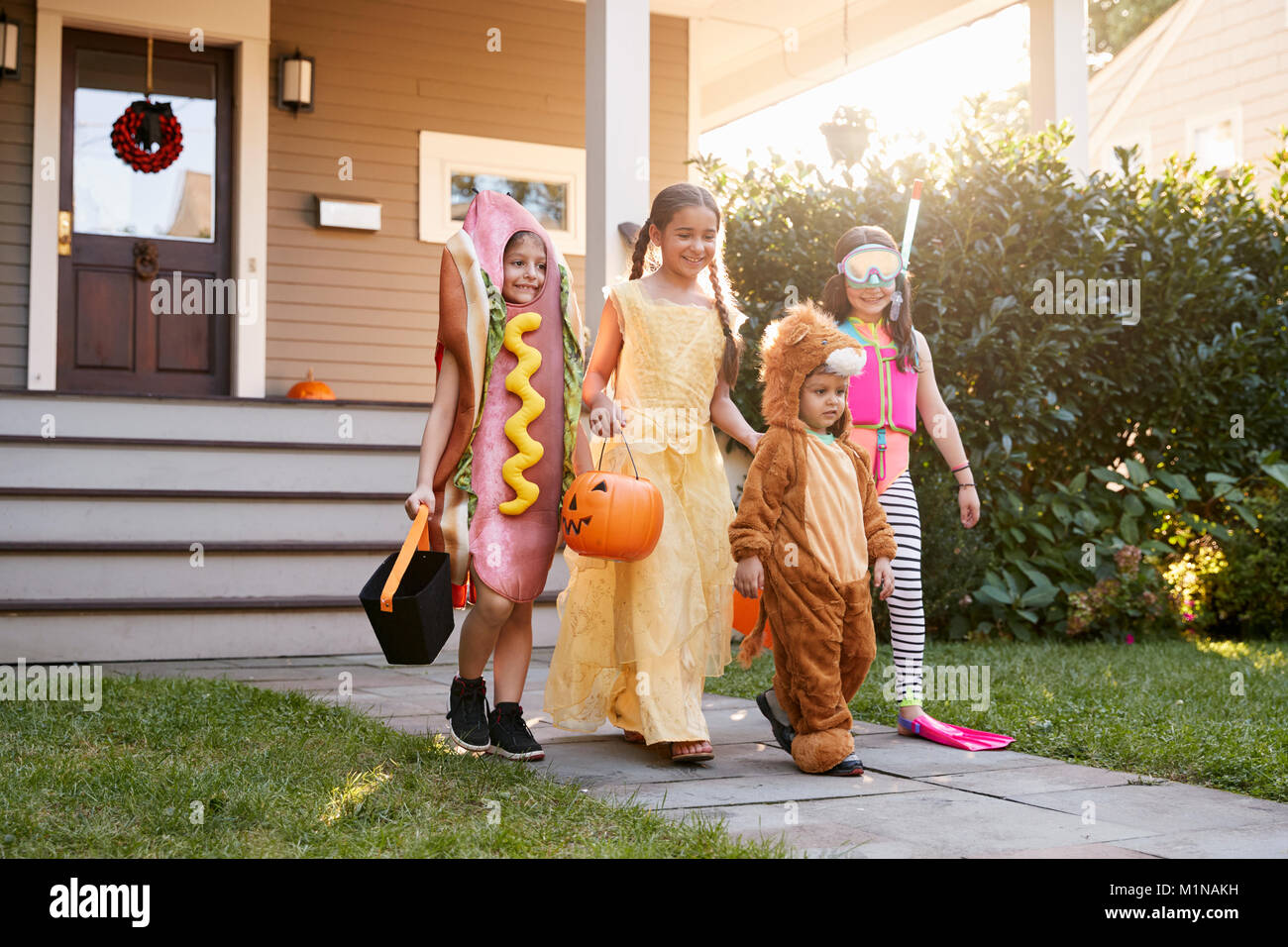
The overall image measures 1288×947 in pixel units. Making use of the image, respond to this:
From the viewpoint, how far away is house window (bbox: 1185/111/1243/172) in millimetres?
15484

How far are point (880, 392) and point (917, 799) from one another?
134cm

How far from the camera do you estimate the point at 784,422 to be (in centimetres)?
350

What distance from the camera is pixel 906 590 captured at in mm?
3941

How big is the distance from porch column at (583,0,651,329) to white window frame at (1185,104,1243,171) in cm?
1083

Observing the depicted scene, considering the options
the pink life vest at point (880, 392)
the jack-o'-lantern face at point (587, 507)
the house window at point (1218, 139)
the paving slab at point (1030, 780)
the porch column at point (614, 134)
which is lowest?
the paving slab at point (1030, 780)

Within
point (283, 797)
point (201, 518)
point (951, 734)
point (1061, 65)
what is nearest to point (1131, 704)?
point (951, 734)

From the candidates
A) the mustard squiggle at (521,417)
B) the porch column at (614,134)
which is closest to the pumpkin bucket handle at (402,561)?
the mustard squiggle at (521,417)

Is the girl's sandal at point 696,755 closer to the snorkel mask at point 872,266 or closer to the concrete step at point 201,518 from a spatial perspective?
the snorkel mask at point 872,266

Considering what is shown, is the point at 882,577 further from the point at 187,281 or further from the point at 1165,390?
the point at 187,281

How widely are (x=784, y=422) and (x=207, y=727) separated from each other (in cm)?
187

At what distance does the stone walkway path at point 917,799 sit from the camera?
8.39 feet

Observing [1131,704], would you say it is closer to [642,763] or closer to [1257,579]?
[642,763]

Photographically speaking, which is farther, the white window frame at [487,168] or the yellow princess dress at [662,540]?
the white window frame at [487,168]
